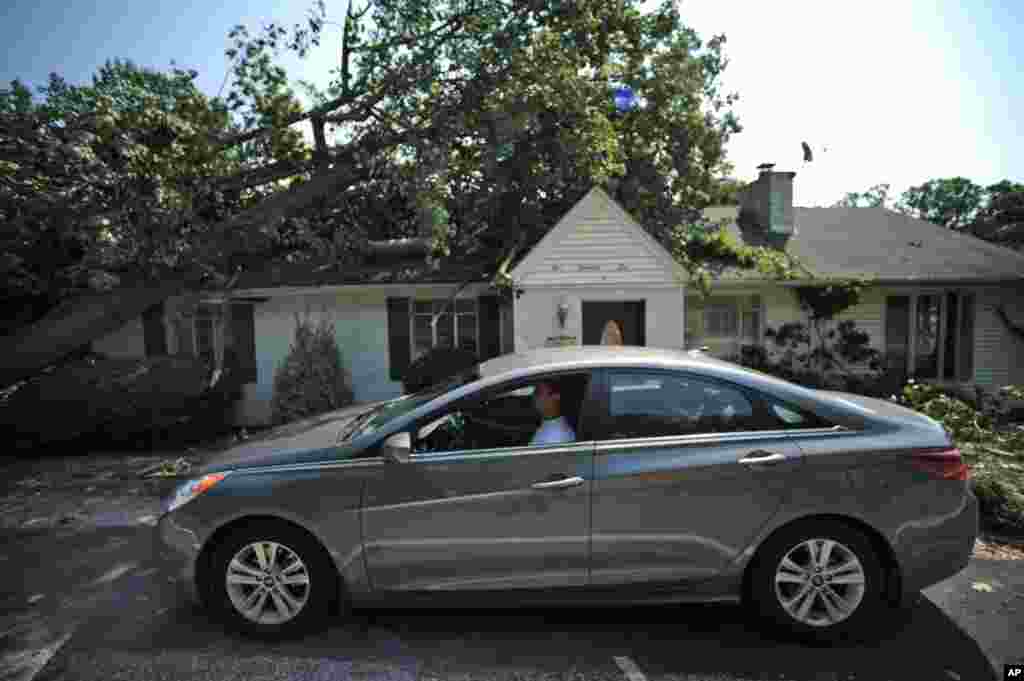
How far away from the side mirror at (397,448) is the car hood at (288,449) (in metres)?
0.23

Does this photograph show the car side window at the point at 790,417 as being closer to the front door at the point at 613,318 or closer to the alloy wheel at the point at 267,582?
the alloy wheel at the point at 267,582

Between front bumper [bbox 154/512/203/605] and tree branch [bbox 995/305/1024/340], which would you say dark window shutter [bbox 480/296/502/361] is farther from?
tree branch [bbox 995/305/1024/340]

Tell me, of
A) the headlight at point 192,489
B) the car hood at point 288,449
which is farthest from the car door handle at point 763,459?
the headlight at point 192,489

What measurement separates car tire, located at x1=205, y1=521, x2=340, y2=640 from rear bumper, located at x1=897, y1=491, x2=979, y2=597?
3159mm

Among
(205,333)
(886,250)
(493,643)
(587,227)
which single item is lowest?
(493,643)

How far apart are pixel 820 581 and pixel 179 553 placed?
358 cm

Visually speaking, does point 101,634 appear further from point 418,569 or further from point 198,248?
point 198,248

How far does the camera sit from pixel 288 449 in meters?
3.27

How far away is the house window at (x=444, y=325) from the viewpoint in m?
10.9

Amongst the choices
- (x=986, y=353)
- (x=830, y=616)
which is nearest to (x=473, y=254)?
(x=830, y=616)

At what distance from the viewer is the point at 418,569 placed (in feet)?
9.91

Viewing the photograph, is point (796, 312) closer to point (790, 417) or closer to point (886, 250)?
point (886, 250)

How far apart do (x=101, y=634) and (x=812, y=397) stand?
441 centimetres

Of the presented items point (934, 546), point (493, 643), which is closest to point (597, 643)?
point (493, 643)
